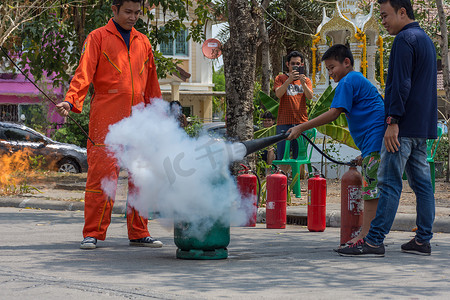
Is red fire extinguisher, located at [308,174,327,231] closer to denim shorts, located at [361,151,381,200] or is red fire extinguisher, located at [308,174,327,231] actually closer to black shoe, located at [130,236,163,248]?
denim shorts, located at [361,151,381,200]

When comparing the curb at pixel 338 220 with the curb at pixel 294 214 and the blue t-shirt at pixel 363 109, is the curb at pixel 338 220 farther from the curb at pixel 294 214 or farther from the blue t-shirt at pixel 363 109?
the blue t-shirt at pixel 363 109

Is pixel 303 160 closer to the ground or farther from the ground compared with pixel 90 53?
closer to the ground

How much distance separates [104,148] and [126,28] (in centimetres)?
108

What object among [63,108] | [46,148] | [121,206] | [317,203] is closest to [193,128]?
[121,206]

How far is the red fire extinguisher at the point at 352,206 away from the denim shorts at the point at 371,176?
21 cm

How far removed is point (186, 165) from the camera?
5.36 meters

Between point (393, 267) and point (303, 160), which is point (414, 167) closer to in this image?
point (393, 267)

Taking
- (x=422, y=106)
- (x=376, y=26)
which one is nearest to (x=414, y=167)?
(x=422, y=106)

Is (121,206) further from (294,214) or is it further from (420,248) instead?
(420,248)

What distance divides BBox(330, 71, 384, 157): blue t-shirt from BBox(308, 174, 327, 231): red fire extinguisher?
1.88 meters

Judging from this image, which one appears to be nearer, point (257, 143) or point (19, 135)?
point (257, 143)

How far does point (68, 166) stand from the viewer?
19.0 meters

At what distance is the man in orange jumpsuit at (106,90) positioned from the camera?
20.1 feet

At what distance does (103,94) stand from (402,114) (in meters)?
2.50
